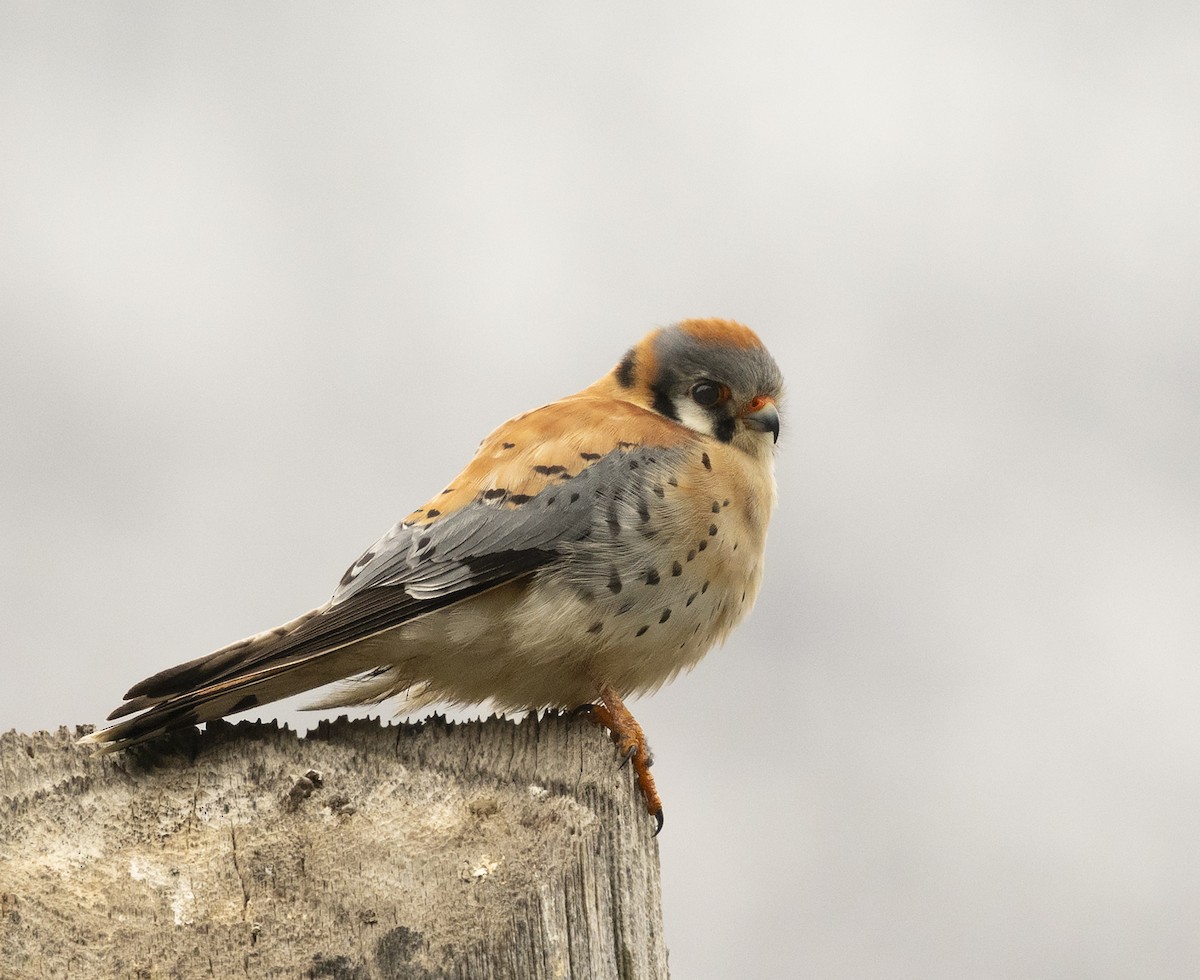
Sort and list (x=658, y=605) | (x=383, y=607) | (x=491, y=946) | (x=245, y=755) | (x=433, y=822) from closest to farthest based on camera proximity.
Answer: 1. (x=491, y=946)
2. (x=433, y=822)
3. (x=245, y=755)
4. (x=383, y=607)
5. (x=658, y=605)

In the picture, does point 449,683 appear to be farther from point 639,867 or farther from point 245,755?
point 639,867

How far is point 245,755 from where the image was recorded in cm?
243

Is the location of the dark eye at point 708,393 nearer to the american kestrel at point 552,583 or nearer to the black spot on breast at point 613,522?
the american kestrel at point 552,583

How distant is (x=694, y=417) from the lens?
4.05 m

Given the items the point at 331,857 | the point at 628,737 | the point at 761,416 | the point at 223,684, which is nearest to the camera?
the point at 331,857

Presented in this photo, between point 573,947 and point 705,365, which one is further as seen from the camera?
point 705,365

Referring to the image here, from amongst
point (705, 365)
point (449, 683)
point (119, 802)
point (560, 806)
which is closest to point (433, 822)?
point (560, 806)

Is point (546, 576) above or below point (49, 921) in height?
above

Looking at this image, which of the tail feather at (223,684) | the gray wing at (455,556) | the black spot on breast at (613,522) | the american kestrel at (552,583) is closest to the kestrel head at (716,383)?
the american kestrel at (552,583)

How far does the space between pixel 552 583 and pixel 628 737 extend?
0.41 m

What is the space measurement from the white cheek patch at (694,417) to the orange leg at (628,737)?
97 centimetres

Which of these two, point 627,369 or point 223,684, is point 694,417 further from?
point 223,684

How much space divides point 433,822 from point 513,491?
119cm

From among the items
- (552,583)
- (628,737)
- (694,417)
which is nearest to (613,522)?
(552,583)
